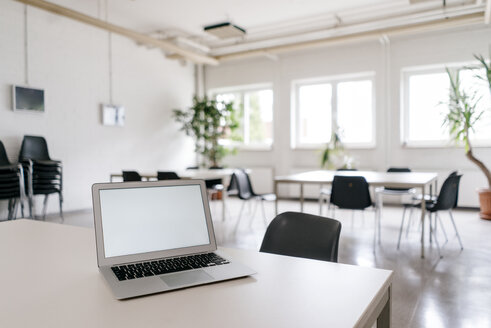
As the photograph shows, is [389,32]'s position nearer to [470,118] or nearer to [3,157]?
[470,118]

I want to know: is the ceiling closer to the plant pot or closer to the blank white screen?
the plant pot

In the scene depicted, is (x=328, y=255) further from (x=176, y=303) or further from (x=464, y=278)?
(x=464, y=278)

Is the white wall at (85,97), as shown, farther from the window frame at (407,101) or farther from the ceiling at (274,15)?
the window frame at (407,101)

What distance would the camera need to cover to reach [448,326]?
2.12 m

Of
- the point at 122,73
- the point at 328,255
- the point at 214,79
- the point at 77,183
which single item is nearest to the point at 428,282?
the point at 328,255

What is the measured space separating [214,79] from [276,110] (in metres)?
1.84

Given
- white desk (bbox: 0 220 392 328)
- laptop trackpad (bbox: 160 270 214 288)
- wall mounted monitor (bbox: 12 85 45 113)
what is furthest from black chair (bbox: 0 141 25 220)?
laptop trackpad (bbox: 160 270 214 288)

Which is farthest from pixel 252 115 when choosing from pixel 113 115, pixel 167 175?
pixel 167 175

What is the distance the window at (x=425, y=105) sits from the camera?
6.43 m

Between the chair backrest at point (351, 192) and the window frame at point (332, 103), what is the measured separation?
11.2ft

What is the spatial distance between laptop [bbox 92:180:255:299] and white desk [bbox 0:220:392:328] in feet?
0.17

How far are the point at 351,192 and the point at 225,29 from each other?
337 centimetres

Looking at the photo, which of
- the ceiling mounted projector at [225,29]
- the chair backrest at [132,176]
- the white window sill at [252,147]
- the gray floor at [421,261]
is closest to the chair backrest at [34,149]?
the gray floor at [421,261]

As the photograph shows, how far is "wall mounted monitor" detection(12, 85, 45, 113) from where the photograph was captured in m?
5.21
